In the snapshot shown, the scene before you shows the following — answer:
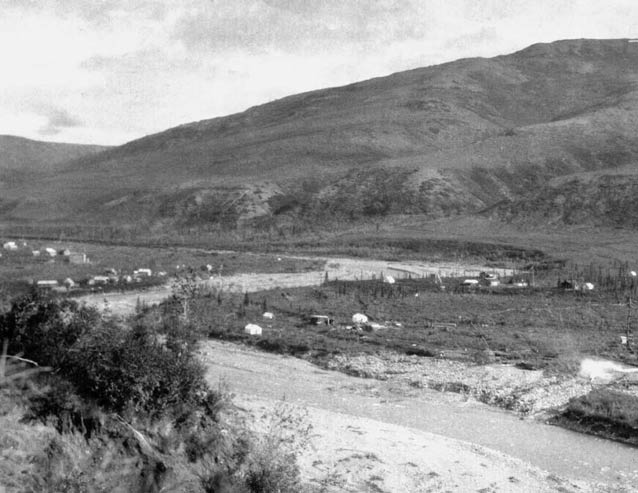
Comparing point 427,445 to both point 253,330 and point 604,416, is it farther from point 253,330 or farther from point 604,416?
point 253,330

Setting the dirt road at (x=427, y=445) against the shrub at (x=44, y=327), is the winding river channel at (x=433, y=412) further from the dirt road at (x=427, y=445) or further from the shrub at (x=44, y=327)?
the shrub at (x=44, y=327)

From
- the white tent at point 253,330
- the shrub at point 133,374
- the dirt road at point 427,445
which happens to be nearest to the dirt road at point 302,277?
the white tent at point 253,330

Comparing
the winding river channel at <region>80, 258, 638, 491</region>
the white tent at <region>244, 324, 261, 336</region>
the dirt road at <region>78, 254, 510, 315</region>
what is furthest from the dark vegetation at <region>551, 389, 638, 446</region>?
the dirt road at <region>78, 254, 510, 315</region>

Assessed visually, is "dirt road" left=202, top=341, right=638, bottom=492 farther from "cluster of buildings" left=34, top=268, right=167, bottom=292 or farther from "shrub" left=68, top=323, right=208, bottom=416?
"cluster of buildings" left=34, top=268, right=167, bottom=292

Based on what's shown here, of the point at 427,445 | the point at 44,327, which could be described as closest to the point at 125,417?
the point at 44,327

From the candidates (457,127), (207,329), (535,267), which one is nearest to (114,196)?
(457,127)

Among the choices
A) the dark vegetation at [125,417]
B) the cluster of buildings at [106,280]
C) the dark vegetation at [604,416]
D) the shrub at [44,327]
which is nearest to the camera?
the dark vegetation at [125,417]
